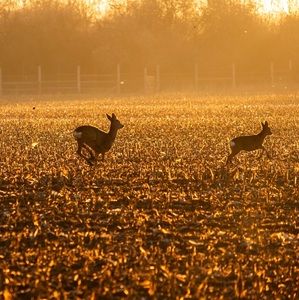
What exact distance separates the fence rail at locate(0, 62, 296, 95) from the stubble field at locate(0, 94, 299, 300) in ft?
156

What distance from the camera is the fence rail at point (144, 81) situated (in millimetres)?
66062

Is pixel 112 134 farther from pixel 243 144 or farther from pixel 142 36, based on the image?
pixel 142 36

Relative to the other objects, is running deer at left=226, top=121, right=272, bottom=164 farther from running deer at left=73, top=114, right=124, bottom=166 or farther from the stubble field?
running deer at left=73, top=114, right=124, bottom=166

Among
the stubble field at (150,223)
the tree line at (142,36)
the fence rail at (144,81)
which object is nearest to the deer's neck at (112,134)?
the stubble field at (150,223)

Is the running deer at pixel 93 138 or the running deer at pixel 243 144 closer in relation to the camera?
the running deer at pixel 93 138

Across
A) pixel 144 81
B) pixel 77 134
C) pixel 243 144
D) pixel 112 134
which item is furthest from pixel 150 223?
pixel 144 81

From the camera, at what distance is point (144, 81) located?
66.6 metres

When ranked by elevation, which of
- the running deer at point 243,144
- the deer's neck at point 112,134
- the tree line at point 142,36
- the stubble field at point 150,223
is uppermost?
the tree line at point 142,36

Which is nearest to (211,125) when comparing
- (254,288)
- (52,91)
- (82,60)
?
(254,288)

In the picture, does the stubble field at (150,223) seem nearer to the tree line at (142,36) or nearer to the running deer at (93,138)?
the running deer at (93,138)

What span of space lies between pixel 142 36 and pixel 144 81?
8595 millimetres

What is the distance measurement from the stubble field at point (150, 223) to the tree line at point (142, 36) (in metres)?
53.1

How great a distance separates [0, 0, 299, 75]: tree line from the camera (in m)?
71.4

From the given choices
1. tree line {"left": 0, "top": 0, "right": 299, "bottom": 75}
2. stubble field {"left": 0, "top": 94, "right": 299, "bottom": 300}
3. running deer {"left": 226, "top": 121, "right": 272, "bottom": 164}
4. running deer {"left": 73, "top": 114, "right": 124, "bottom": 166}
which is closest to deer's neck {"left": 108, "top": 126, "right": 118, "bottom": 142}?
running deer {"left": 73, "top": 114, "right": 124, "bottom": 166}
